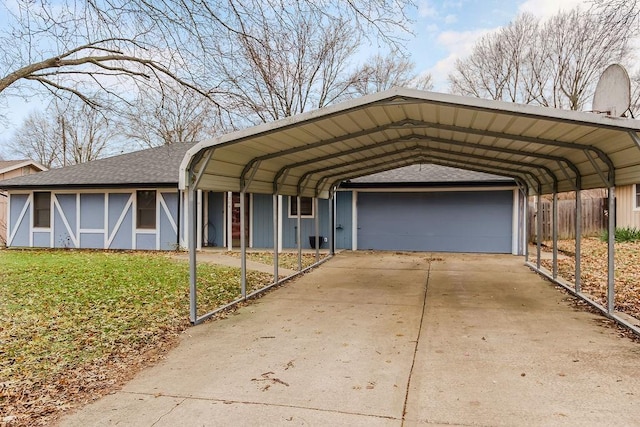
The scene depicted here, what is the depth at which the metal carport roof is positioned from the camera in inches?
184

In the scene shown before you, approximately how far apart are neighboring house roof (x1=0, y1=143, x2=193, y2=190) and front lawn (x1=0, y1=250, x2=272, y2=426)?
13.6 feet

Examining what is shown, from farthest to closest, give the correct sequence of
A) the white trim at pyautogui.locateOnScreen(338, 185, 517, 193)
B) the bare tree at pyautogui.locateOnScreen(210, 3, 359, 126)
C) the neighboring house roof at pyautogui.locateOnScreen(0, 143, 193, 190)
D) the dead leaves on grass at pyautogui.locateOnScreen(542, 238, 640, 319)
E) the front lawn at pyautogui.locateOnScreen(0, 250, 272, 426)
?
the neighboring house roof at pyautogui.locateOnScreen(0, 143, 193, 190) < the white trim at pyautogui.locateOnScreen(338, 185, 517, 193) < the dead leaves on grass at pyautogui.locateOnScreen(542, 238, 640, 319) < the bare tree at pyautogui.locateOnScreen(210, 3, 359, 126) < the front lawn at pyautogui.locateOnScreen(0, 250, 272, 426)

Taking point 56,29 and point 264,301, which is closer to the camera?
point 56,29

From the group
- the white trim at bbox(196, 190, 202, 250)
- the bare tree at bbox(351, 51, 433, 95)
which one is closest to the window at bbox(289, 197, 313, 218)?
the white trim at bbox(196, 190, 202, 250)

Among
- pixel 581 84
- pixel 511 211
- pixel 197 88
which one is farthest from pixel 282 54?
pixel 581 84

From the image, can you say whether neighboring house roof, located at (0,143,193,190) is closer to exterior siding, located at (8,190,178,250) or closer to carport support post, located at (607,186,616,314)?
exterior siding, located at (8,190,178,250)

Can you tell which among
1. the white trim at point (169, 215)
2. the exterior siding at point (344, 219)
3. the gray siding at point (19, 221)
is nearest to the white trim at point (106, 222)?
the white trim at point (169, 215)

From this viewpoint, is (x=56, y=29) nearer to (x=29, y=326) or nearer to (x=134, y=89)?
(x=134, y=89)

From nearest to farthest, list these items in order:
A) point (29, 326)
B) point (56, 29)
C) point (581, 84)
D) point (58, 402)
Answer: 1. point (58, 402)
2. point (29, 326)
3. point (56, 29)
4. point (581, 84)

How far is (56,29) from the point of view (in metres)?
5.78

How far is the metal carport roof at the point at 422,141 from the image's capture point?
15.3ft

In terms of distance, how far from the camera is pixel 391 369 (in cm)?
403

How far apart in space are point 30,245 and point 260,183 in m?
11.3

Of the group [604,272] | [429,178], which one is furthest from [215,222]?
[604,272]
